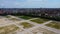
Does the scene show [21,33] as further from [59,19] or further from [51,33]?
[59,19]

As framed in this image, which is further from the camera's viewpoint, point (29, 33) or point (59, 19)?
point (59, 19)

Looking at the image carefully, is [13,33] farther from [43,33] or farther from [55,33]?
[55,33]

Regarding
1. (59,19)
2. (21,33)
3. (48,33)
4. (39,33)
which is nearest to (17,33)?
(21,33)

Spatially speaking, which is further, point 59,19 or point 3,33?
point 59,19

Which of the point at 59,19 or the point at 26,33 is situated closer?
the point at 26,33

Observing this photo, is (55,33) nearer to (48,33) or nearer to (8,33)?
(48,33)

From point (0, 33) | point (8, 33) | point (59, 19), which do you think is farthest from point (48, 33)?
point (59, 19)

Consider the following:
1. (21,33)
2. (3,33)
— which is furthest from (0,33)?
(21,33)
